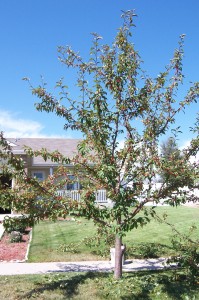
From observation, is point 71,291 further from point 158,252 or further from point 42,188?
point 158,252

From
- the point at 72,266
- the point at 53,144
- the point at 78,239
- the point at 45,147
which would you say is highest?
the point at 53,144

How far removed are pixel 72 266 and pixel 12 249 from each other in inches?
137

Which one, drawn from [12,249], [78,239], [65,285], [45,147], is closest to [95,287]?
[65,285]

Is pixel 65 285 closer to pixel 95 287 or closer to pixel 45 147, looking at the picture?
pixel 95 287

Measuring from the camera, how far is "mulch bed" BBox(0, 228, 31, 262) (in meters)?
10.8

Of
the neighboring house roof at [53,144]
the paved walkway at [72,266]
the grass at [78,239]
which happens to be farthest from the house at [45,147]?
the paved walkway at [72,266]

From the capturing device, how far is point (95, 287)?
7.60 metres

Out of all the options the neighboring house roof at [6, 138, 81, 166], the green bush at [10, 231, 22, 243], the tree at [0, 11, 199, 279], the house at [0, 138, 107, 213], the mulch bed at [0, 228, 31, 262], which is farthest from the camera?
the neighboring house roof at [6, 138, 81, 166]

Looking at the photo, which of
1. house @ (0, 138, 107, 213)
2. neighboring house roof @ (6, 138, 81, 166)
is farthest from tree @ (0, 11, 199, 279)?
neighboring house roof @ (6, 138, 81, 166)

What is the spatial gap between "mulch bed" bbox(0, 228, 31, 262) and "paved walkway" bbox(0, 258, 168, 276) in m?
0.74

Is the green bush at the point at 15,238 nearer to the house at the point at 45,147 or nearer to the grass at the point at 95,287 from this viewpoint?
the grass at the point at 95,287

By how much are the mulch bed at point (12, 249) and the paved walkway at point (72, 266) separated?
29.3 inches

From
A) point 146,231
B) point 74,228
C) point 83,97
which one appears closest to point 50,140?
point 74,228

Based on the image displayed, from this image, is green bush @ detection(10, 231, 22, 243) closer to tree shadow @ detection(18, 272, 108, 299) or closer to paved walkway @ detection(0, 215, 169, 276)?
paved walkway @ detection(0, 215, 169, 276)
